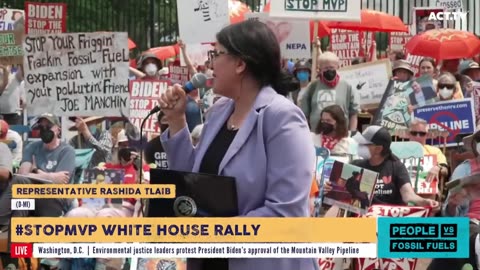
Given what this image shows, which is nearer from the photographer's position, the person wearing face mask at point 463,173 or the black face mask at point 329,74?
the person wearing face mask at point 463,173

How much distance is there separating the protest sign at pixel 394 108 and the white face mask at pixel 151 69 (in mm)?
3003

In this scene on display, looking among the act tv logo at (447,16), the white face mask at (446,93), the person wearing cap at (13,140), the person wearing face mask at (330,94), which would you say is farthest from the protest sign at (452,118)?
the act tv logo at (447,16)

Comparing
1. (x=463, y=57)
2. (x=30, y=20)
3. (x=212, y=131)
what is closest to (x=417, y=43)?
(x=463, y=57)

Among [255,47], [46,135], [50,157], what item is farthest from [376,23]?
[255,47]

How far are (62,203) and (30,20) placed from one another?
20.0 ft

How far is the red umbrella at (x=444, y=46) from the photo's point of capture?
17891 mm

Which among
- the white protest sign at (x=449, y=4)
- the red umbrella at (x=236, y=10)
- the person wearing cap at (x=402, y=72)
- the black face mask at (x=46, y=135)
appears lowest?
the black face mask at (x=46, y=135)

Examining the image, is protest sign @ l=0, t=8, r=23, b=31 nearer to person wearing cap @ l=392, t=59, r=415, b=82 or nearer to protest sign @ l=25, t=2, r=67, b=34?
protest sign @ l=25, t=2, r=67, b=34

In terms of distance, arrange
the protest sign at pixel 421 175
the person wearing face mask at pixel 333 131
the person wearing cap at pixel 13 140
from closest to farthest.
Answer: the protest sign at pixel 421 175 < the person wearing face mask at pixel 333 131 < the person wearing cap at pixel 13 140

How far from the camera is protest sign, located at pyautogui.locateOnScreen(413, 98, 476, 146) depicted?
1320 centimetres

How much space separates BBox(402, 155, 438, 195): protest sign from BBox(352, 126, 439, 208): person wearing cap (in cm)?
74

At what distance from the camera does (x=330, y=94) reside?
523 inches

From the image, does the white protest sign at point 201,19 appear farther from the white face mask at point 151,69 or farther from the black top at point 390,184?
the black top at point 390,184

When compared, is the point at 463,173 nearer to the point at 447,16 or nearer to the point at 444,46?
the point at 444,46
